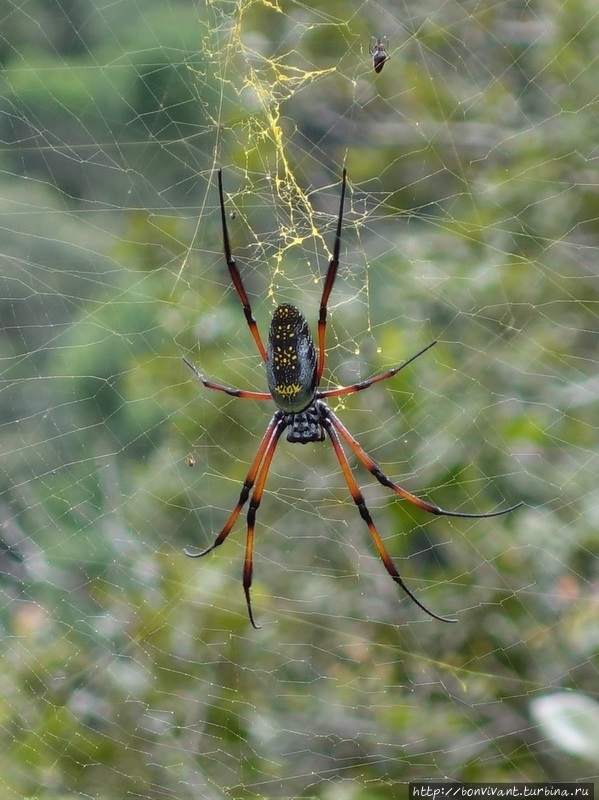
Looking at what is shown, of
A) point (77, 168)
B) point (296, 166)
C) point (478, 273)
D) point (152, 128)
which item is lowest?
point (478, 273)

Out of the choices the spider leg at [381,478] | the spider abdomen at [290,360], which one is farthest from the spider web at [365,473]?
the spider abdomen at [290,360]

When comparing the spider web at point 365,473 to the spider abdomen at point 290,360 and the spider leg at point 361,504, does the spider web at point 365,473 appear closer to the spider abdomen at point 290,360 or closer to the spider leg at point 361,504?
the spider leg at point 361,504

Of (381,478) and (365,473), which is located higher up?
(365,473)

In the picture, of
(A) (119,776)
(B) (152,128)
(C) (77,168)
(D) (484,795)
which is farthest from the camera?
(C) (77,168)

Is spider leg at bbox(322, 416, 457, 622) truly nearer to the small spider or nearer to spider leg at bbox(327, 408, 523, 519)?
spider leg at bbox(327, 408, 523, 519)

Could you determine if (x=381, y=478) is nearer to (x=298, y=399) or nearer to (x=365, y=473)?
(x=298, y=399)

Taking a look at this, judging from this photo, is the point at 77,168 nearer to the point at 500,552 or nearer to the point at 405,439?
the point at 405,439

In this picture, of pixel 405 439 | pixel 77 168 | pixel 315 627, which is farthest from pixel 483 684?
pixel 77 168

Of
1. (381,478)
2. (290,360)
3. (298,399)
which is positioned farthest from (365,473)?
(290,360)
